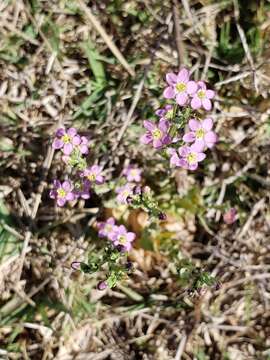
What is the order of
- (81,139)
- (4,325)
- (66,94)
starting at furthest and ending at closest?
(66,94) → (4,325) → (81,139)

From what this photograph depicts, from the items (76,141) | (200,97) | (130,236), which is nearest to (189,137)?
(200,97)

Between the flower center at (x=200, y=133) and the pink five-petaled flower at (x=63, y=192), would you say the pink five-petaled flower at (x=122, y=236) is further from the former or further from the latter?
the flower center at (x=200, y=133)

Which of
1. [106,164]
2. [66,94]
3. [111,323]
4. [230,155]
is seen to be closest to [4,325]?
[111,323]

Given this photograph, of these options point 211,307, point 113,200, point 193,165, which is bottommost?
point 211,307

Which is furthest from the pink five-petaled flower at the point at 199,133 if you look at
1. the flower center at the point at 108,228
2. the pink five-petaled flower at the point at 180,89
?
the flower center at the point at 108,228

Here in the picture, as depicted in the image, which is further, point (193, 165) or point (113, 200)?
point (113, 200)

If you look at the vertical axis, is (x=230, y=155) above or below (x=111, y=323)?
above

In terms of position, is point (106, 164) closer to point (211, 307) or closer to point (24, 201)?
point (24, 201)

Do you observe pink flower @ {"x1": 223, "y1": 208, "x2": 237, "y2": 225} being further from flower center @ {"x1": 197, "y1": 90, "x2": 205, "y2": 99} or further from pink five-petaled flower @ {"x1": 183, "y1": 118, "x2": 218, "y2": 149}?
flower center @ {"x1": 197, "y1": 90, "x2": 205, "y2": 99}
